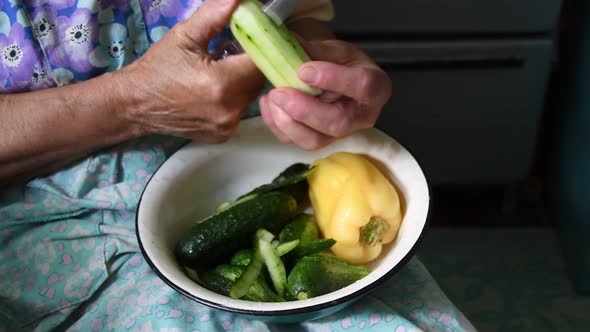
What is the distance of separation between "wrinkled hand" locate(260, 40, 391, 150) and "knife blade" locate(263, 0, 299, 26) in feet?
0.19

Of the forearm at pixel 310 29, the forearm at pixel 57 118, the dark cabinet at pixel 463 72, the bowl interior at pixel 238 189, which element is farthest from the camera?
the dark cabinet at pixel 463 72

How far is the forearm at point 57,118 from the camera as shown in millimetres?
780

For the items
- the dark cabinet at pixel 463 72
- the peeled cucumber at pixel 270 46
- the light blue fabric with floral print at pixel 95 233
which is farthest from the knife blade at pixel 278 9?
the dark cabinet at pixel 463 72

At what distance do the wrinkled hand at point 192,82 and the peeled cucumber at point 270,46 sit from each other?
0.02m

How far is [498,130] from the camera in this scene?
1.54m

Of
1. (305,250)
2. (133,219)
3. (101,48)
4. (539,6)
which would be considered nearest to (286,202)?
(305,250)

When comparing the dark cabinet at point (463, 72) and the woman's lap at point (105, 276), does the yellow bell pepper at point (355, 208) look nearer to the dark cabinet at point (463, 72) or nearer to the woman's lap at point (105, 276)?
the woman's lap at point (105, 276)

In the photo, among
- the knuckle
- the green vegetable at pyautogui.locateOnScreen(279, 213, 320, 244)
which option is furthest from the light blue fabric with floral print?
the knuckle

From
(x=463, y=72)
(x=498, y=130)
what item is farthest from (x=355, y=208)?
(x=498, y=130)

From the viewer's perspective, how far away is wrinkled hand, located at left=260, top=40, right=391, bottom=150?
686 millimetres

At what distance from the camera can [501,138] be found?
155 cm

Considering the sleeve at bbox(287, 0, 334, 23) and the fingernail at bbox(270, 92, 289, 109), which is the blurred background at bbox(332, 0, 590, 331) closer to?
the sleeve at bbox(287, 0, 334, 23)

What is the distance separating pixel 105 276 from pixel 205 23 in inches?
12.6

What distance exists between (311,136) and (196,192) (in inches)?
7.8
